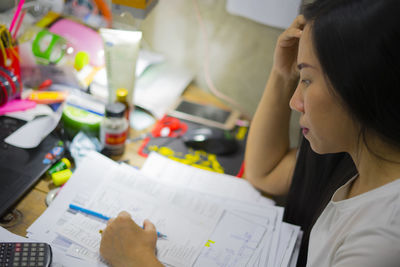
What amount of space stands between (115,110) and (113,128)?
48 mm

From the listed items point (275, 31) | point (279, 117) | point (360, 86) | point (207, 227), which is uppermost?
point (360, 86)

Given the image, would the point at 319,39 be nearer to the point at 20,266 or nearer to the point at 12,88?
the point at 20,266

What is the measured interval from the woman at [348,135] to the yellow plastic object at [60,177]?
0.21m

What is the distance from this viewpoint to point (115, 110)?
1002mm

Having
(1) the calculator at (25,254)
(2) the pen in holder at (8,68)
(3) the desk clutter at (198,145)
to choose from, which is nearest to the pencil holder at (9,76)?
(2) the pen in holder at (8,68)

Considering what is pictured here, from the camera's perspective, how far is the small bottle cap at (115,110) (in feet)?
3.28

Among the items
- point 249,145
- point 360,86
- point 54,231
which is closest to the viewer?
point 360,86

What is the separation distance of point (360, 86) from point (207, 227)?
0.45m

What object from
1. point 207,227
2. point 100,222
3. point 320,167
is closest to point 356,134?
point 320,167

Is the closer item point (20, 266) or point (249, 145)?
point (20, 266)

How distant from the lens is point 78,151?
3.36 ft

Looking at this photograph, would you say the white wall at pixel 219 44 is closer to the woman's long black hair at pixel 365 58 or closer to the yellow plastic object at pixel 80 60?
the yellow plastic object at pixel 80 60

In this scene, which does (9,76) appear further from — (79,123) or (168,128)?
(168,128)

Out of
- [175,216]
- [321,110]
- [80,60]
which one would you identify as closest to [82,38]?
[80,60]
